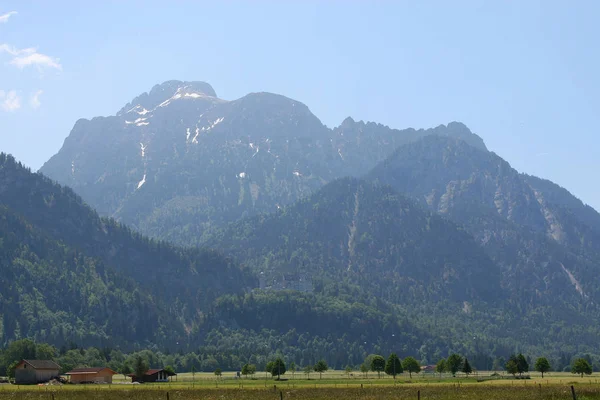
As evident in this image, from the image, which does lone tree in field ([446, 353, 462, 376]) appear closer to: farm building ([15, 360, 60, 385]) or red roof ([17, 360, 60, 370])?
red roof ([17, 360, 60, 370])

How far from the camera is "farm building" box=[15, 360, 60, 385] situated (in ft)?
563

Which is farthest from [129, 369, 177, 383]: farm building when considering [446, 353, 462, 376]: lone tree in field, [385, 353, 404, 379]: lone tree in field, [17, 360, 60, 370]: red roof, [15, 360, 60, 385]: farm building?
[446, 353, 462, 376]: lone tree in field

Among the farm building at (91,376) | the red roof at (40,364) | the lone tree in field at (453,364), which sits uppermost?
the red roof at (40,364)

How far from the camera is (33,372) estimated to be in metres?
173

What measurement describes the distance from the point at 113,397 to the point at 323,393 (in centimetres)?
3003

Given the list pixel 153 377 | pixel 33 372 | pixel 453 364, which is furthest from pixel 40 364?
pixel 453 364

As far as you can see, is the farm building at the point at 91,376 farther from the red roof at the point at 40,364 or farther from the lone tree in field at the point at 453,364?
the lone tree in field at the point at 453,364

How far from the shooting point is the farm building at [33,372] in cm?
17146

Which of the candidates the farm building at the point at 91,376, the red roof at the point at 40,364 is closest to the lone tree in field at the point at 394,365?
the farm building at the point at 91,376

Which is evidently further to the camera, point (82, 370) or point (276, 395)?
point (82, 370)

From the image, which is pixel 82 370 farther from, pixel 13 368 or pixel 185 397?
pixel 185 397

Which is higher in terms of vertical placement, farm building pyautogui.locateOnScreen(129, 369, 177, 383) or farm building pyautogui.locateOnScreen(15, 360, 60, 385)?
farm building pyautogui.locateOnScreen(15, 360, 60, 385)


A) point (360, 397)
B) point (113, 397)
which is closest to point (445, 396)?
point (360, 397)

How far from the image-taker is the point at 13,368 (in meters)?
185
